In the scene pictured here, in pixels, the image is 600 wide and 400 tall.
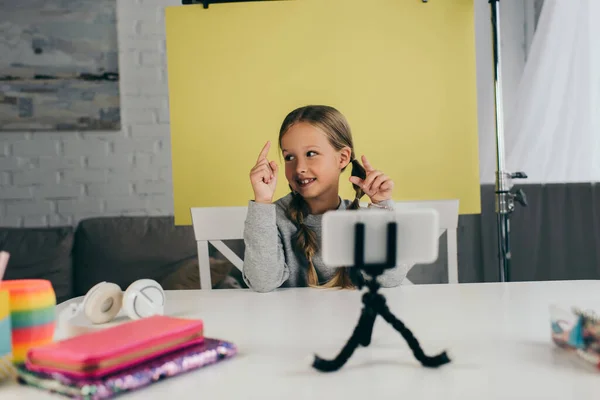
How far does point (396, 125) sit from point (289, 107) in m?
0.35

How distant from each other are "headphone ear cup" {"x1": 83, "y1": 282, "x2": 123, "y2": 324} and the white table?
0.10 metres

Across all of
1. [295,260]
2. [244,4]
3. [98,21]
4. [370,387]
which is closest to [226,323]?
[370,387]

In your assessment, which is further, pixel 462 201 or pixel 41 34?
pixel 41 34

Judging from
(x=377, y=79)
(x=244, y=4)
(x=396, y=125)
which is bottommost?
(x=396, y=125)

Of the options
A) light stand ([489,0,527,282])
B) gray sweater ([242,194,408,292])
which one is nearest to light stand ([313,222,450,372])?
gray sweater ([242,194,408,292])

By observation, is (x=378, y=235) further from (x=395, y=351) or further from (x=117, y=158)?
(x=117, y=158)

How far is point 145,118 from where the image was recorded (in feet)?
8.76

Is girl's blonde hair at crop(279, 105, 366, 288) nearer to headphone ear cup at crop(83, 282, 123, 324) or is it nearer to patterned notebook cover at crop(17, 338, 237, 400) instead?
headphone ear cup at crop(83, 282, 123, 324)

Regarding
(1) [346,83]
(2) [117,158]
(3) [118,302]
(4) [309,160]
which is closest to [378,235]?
(3) [118,302]

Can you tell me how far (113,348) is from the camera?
55 cm

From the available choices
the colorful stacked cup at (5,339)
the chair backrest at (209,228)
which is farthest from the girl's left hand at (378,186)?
the colorful stacked cup at (5,339)

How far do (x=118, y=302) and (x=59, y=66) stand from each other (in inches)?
82.1

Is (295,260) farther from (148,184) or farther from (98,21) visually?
(98,21)

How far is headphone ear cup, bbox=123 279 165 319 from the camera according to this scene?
2.91ft
